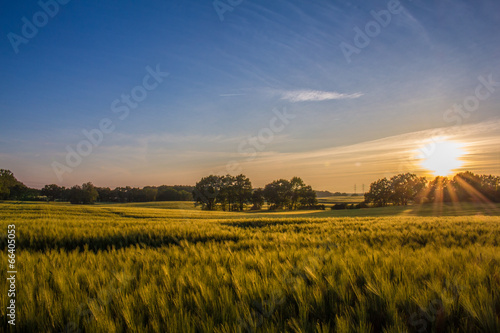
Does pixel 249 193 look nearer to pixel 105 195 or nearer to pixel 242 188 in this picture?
pixel 242 188

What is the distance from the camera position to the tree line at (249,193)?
249ft

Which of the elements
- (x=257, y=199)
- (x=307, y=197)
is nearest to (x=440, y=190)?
(x=307, y=197)

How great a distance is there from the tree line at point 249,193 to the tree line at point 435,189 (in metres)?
20.5

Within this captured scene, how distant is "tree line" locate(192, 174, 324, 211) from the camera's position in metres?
75.8

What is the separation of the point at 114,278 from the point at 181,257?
111 centimetres

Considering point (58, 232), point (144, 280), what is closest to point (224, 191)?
point (58, 232)

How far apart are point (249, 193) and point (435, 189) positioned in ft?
170

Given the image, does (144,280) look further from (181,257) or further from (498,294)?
(498,294)

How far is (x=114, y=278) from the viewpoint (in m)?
2.35

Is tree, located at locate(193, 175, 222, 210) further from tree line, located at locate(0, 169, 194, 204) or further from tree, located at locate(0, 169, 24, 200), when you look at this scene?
tree, located at locate(0, 169, 24, 200)

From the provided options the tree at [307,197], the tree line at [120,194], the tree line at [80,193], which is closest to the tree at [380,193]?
the tree at [307,197]

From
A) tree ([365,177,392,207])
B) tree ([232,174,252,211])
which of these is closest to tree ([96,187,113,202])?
tree ([232,174,252,211])

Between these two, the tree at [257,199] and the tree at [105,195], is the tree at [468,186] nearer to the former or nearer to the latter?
the tree at [257,199]

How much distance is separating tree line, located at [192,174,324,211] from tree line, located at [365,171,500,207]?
20497 mm
